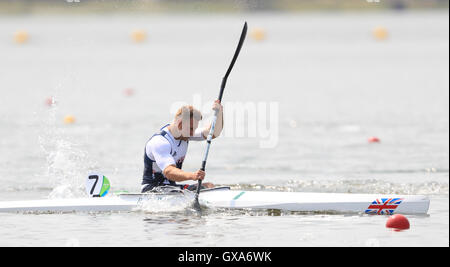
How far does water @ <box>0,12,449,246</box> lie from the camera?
42.1ft

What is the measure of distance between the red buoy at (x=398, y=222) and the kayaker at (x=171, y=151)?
258 cm

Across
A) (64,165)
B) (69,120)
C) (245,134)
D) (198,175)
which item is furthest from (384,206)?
(69,120)

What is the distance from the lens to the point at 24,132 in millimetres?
23641

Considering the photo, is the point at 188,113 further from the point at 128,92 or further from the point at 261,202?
the point at 128,92

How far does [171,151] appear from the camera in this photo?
13.7 meters

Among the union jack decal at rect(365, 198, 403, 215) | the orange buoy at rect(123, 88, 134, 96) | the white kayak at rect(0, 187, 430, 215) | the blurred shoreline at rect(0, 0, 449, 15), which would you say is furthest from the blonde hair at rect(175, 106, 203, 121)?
the blurred shoreline at rect(0, 0, 449, 15)

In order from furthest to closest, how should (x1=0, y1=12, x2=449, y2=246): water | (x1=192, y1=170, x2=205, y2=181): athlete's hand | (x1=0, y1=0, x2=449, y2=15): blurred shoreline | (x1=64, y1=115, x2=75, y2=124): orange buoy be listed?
1. (x1=0, y1=0, x2=449, y2=15): blurred shoreline
2. (x1=64, y1=115, x2=75, y2=124): orange buoy
3. (x1=192, y1=170, x2=205, y2=181): athlete's hand
4. (x1=0, y1=12, x2=449, y2=246): water

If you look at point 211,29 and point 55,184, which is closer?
point 55,184

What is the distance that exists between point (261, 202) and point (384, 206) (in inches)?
67.9

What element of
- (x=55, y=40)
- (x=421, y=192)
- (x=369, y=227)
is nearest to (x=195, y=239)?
(x=369, y=227)

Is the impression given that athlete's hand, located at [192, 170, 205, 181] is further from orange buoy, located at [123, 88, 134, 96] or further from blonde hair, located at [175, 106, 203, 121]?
orange buoy, located at [123, 88, 134, 96]
